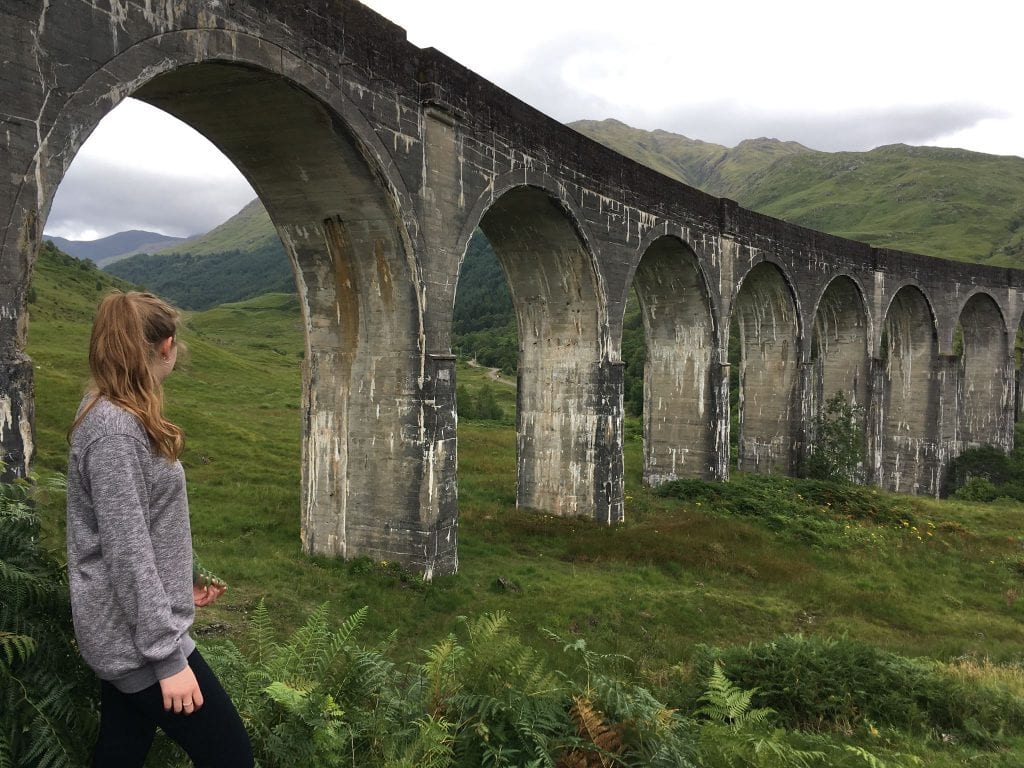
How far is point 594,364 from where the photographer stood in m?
15.8

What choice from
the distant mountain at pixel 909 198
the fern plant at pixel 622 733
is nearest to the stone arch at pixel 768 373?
the fern plant at pixel 622 733

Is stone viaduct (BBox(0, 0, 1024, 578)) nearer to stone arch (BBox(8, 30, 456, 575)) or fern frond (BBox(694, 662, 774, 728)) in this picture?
stone arch (BBox(8, 30, 456, 575))

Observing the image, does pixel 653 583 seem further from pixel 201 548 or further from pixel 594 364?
pixel 201 548

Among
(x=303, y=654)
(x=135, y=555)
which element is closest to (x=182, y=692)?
(x=135, y=555)

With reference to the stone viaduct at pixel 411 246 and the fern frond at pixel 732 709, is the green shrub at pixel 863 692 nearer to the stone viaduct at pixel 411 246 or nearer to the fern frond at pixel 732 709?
the fern frond at pixel 732 709

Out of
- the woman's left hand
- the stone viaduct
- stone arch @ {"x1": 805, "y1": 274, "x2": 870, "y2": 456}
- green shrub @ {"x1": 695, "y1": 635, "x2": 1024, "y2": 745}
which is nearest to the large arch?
stone arch @ {"x1": 805, "y1": 274, "x2": 870, "y2": 456}

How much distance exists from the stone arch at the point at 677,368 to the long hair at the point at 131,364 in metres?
17.6

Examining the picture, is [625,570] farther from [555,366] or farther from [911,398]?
[911,398]

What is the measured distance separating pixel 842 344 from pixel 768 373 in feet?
17.0

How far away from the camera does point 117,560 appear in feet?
7.97

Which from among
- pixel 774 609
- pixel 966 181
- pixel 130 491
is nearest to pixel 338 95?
pixel 130 491

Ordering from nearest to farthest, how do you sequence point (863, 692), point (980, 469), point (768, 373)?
point (863, 692) < point (768, 373) < point (980, 469)

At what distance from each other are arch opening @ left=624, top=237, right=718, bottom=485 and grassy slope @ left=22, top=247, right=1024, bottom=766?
5.27ft

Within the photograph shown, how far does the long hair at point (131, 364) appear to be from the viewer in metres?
2.55
